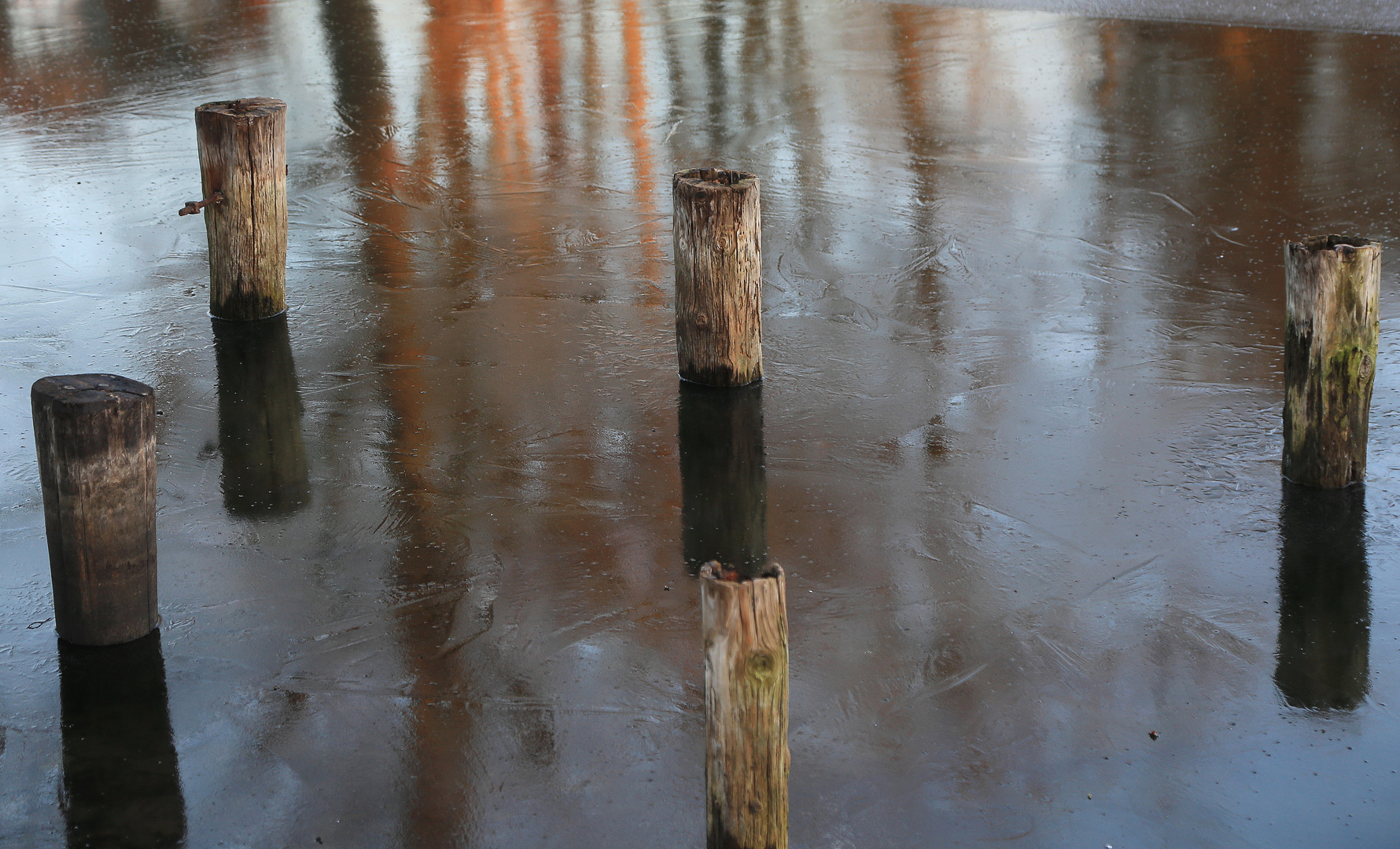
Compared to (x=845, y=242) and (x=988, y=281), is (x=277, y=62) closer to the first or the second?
(x=845, y=242)

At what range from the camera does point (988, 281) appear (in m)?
8.71

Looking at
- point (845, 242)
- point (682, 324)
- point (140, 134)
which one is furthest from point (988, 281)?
point (140, 134)

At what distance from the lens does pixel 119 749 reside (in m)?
4.12

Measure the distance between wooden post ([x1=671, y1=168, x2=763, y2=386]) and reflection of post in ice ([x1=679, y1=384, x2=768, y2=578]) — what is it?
0.62 feet

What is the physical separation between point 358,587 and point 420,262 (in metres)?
4.42

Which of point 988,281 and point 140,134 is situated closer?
point 988,281

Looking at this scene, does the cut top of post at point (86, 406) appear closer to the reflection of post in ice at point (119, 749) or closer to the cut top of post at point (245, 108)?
the reflection of post in ice at point (119, 749)

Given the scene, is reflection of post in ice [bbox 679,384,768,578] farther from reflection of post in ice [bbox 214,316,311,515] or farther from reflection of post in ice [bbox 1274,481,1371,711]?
reflection of post in ice [bbox 1274,481,1371,711]

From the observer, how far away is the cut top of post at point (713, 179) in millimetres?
6512

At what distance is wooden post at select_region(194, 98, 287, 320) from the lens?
7.30 metres

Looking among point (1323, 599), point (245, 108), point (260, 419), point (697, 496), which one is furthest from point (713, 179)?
point (1323, 599)

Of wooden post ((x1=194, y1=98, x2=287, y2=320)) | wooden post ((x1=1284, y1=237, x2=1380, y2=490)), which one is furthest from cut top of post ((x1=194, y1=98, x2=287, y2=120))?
wooden post ((x1=1284, y1=237, x2=1380, y2=490))

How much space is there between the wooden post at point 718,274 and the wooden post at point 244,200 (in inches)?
104

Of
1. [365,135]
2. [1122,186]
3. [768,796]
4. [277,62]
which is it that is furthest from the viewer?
[277,62]
